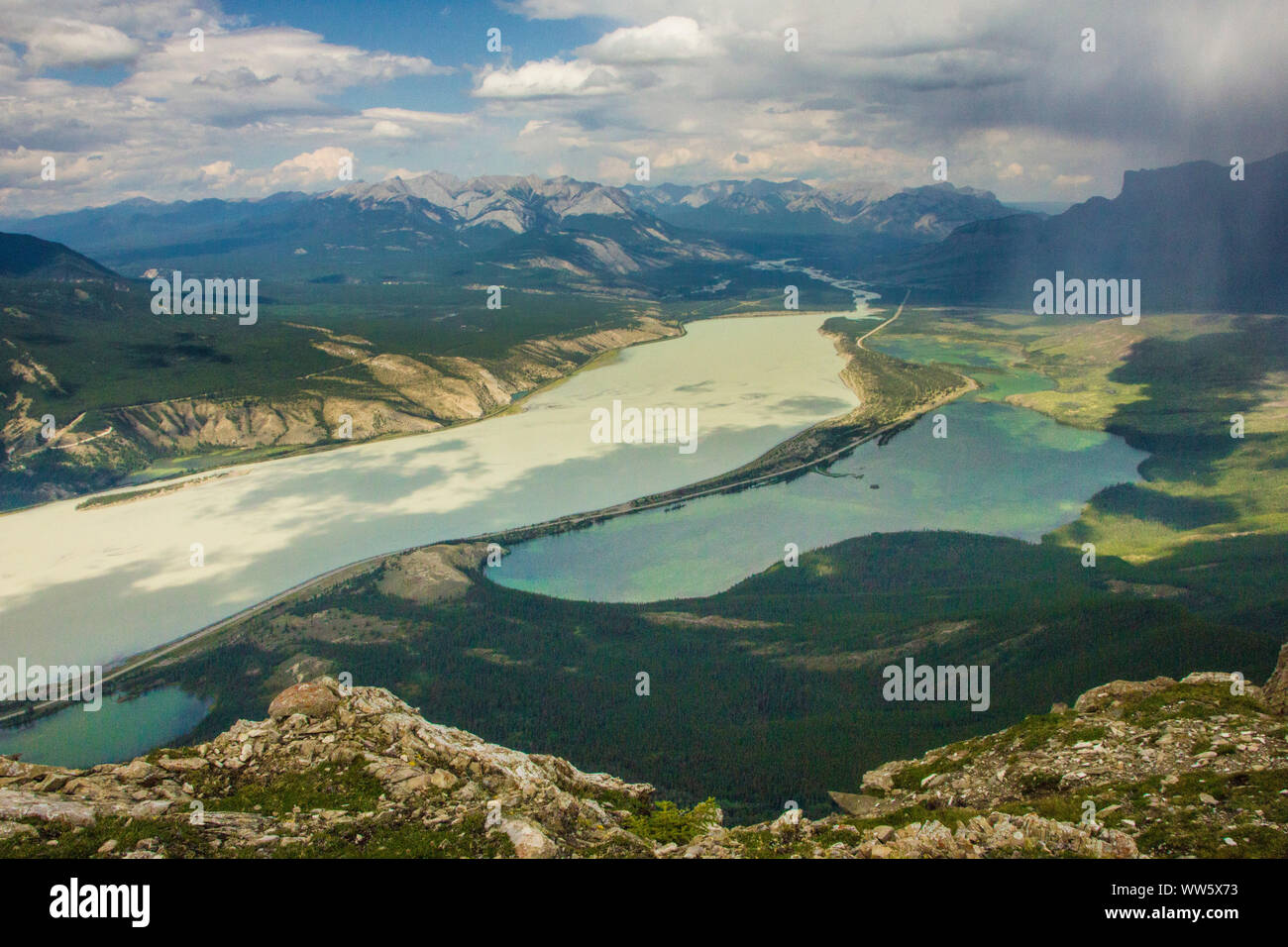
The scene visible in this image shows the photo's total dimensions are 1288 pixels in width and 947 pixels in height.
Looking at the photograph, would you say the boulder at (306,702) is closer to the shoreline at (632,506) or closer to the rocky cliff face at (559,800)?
the rocky cliff face at (559,800)

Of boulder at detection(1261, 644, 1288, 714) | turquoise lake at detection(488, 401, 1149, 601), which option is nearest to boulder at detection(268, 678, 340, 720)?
boulder at detection(1261, 644, 1288, 714)

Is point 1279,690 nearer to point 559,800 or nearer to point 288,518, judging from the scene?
point 559,800

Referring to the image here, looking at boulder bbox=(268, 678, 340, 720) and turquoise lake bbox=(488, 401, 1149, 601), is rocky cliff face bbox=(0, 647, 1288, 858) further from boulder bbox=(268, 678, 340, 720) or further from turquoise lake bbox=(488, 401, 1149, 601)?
turquoise lake bbox=(488, 401, 1149, 601)

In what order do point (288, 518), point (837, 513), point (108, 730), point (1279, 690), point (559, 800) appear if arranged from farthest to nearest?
point (837, 513)
point (288, 518)
point (108, 730)
point (1279, 690)
point (559, 800)

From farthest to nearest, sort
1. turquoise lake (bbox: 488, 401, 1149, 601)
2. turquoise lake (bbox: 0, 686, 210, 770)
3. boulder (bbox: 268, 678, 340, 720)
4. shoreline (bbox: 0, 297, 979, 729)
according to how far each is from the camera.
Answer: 1. turquoise lake (bbox: 488, 401, 1149, 601)
2. shoreline (bbox: 0, 297, 979, 729)
3. turquoise lake (bbox: 0, 686, 210, 770)
4. boulder (bbox: 268, 678, 340, 720)

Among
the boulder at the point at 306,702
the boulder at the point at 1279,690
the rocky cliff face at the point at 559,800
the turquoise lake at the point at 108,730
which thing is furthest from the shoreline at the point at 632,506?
the boulder at the point at 1279,690

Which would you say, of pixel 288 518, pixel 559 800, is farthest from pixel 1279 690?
pixel 288 518

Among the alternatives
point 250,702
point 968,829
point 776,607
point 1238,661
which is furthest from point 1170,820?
point 250,702

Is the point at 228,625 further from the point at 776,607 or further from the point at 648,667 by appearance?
the point at 776,607
